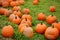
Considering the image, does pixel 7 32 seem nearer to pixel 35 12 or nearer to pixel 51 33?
pixel 51 33

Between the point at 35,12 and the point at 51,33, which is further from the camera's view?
the point at 35,12

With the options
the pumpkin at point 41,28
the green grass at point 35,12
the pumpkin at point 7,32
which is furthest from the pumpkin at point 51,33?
the pumpkin at point 7,32

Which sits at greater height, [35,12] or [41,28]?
[41,28]

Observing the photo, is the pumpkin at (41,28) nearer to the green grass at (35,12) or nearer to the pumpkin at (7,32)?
the green grass at (35,12)

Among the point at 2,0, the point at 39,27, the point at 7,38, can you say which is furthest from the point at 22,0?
the point at 7,38

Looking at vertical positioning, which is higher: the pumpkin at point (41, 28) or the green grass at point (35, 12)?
the pumpkin at point (41, 28)

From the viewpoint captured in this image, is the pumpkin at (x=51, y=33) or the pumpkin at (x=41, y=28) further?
the pumpkin at (x=41, y=28)

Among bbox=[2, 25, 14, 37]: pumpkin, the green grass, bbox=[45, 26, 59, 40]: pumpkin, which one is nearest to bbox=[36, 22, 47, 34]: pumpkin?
the green grass

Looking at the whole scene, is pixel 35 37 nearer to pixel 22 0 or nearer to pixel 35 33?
pixel 35 33

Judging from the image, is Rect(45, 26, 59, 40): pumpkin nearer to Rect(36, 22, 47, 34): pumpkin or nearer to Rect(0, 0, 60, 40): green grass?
Rect(0, 0, 60, 40): green grass

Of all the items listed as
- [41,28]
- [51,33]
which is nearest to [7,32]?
[41,28]

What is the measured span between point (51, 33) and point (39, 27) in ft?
1.51

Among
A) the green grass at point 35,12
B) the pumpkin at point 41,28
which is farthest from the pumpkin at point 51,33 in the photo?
the pumpkin at point 41,28

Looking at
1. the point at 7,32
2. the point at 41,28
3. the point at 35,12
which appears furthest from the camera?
the point at 35,12
